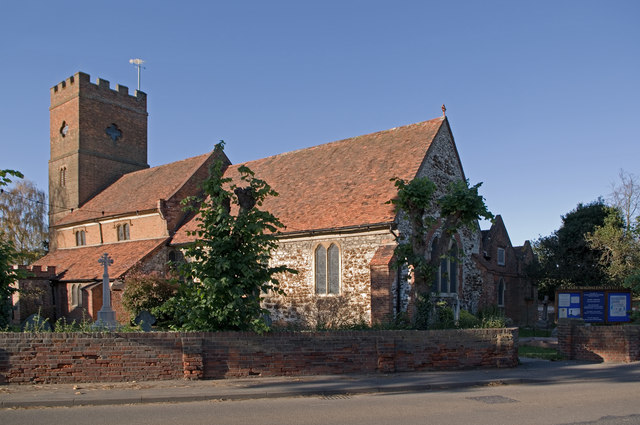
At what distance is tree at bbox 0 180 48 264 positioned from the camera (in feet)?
144


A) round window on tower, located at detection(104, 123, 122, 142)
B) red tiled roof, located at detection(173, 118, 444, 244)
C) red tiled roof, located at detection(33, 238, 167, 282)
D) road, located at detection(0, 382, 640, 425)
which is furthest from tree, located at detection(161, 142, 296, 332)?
round window on tower, located at detection(104, 123, 122, 142)

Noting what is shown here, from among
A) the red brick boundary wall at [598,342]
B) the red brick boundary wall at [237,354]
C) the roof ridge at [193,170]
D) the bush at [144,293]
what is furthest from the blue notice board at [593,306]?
the roof ridge at [193,170]

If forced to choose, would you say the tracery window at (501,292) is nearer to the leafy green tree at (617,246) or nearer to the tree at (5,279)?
the leafy green tree at (617,246)

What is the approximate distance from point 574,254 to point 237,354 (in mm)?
27008

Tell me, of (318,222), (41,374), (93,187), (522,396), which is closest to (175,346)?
(41,374)

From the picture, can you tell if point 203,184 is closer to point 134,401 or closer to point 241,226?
point 241,226

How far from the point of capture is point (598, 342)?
50.8 feet

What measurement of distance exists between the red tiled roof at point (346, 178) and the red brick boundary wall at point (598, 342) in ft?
23.7

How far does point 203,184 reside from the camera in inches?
516

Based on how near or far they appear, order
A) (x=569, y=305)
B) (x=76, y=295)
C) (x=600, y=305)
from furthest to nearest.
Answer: (x=76, y=295)
(x=569, y=305)
(x=600, y=305)

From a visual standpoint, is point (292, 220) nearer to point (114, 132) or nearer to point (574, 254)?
point (574, 254)

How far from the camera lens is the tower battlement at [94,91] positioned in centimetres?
3694

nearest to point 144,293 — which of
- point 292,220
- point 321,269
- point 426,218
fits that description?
point 292,220

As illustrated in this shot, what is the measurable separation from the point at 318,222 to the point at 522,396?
13.0 metres
